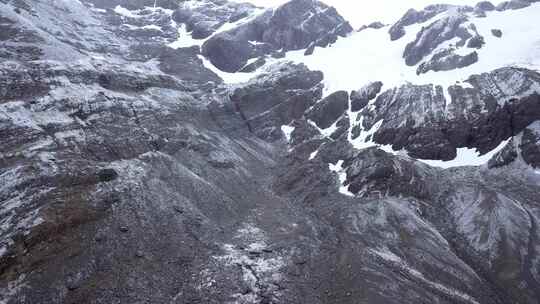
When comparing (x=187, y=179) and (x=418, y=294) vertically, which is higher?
(x=418, y=294)

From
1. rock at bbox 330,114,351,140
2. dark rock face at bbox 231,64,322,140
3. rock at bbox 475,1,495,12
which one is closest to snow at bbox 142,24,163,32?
dark rock face at bbox 231,64,322,140

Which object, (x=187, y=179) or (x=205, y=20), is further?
(x=205, y=20)

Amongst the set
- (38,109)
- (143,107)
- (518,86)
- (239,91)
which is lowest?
(239,91)

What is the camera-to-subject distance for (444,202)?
50.0m

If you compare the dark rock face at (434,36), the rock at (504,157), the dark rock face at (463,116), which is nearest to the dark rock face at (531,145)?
the rock at (504,157)

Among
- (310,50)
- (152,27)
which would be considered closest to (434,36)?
(310,50)

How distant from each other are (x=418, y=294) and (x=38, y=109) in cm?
4677

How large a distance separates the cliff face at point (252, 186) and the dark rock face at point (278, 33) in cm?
2614

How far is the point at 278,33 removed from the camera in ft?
406

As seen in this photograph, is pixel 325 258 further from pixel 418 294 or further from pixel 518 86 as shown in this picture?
pixel 518 86

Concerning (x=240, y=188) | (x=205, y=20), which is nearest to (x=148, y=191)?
(x=240, y=188)

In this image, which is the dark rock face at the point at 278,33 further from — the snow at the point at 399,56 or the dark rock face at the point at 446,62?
the dark rock face at the point at 446,62

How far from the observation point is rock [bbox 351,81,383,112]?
7936cm

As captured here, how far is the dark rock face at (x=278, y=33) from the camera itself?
11212cm
